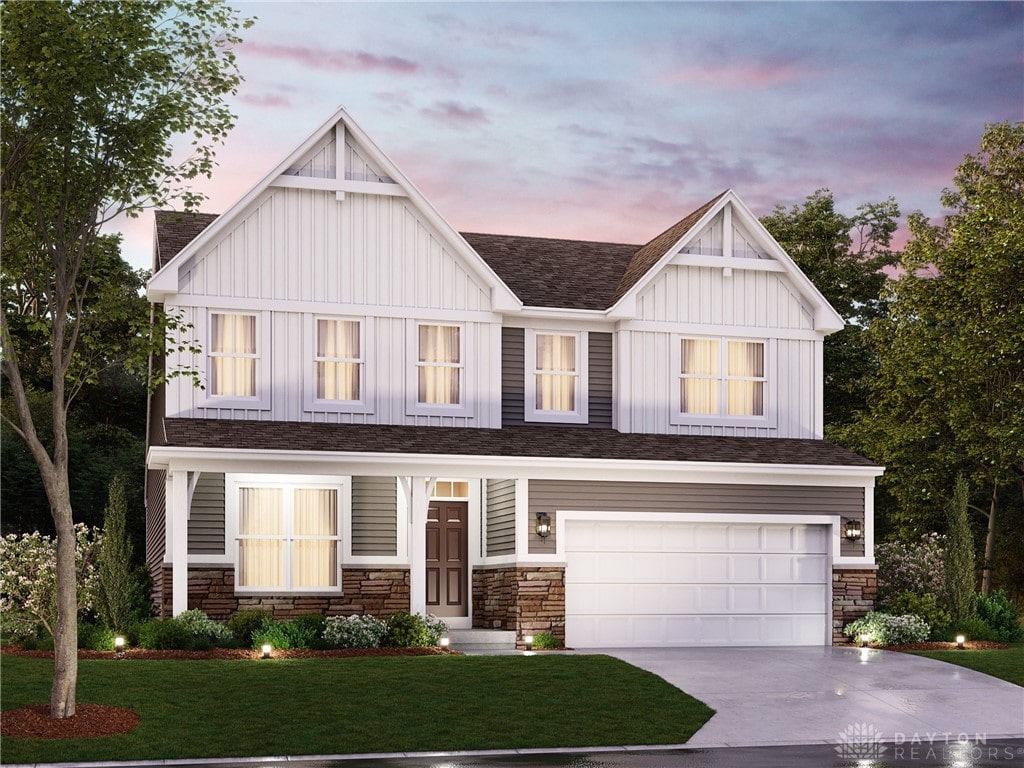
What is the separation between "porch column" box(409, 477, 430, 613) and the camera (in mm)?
22219

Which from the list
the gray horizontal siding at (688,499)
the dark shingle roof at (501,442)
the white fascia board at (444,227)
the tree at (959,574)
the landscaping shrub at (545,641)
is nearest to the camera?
the dark shingle roof at (501,442)

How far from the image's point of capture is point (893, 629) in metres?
23.4

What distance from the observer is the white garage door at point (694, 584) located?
23266mm

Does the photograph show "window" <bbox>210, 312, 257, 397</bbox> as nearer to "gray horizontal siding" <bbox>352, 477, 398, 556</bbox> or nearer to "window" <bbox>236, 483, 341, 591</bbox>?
"window" <bbox>236, 483, 341, 591</bbox>

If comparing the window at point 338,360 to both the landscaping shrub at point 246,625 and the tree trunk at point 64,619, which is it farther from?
the tree trunk at point 64,619

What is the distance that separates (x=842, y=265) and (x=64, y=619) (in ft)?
105

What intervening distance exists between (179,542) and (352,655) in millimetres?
3425

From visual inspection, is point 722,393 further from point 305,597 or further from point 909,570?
point 305,597

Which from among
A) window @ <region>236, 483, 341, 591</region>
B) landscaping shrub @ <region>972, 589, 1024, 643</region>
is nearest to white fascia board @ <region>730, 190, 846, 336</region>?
landscaping shrub @ <region>972, 589, 1024, 643</region>

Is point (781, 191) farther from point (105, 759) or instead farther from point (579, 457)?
point (105, 759)

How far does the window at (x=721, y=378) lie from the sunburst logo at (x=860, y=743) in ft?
34.6

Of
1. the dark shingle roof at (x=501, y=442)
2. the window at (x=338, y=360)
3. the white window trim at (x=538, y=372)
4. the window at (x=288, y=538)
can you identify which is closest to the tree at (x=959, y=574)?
the dark shingle roof at (x=501, y=442)

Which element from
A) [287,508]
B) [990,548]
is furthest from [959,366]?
[287,508]

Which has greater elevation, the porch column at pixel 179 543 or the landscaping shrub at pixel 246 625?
the porch column at pixel 179 543
